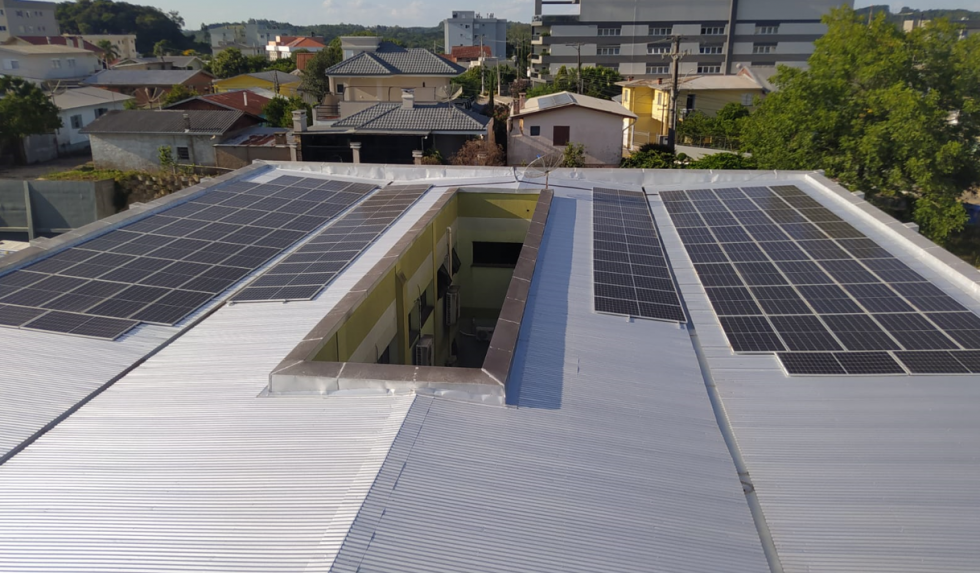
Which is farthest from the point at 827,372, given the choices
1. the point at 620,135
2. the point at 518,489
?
the point at 620,135

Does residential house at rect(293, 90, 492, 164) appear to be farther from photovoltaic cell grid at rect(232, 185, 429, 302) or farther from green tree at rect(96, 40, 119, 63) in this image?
green tree at rect(96, 40, 119, 63)

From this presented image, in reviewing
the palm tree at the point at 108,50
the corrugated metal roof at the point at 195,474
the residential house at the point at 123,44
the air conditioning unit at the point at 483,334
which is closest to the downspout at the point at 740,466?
the corrugated metal roof at the point at 195,474

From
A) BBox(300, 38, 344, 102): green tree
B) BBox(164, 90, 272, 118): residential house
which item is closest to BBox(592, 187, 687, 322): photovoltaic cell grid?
BBox(164, 90, 272, 118): residential house

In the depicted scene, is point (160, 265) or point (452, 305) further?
point (452, 305)

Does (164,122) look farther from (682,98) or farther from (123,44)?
(123,44)

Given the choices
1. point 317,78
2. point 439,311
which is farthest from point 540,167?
point 317,78

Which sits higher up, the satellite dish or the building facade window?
the satellite dish

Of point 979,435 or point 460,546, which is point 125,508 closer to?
point 460,546
